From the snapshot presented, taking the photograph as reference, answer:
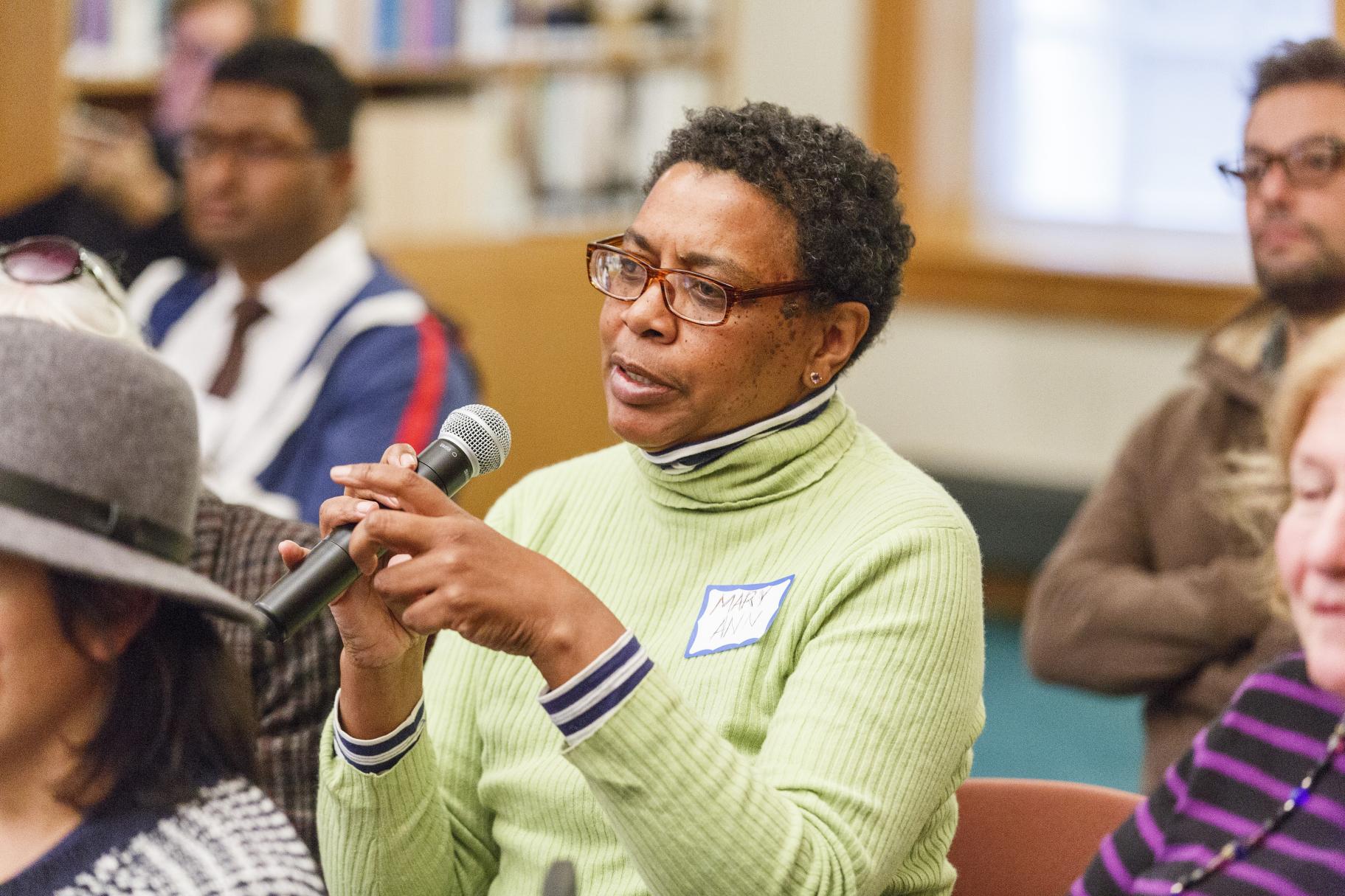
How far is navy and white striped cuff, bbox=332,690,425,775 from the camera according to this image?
5.08ft

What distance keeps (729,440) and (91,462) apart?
663 mm

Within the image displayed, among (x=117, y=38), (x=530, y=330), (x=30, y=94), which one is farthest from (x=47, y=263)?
(x=530, y=330)

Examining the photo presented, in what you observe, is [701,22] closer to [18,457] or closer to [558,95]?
[558,95]

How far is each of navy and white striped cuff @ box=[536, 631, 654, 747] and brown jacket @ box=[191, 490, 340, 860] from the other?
22.2 inches

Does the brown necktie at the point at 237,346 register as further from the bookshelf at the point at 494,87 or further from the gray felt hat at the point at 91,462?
the gray felt hat at the point at 91,462

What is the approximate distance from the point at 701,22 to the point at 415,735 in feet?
13.3

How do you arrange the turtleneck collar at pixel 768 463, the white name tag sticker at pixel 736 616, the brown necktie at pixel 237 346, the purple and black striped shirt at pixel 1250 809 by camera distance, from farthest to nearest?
the brown necktie at pixel 237 346 < the turtleneck collar at pixel 768 463 < the white name tag sticker at pixel 736 616 < the purple and black striped shirt at pixel 1250 809

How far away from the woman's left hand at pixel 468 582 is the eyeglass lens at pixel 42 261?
2.62 ft

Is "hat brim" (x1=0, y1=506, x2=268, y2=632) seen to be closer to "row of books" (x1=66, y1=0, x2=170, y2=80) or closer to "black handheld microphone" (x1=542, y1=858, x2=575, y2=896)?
"black handheld microphone" (x1=542, y1=858, x2=575, y2=896)

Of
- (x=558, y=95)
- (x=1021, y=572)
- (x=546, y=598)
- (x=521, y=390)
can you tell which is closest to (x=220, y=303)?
(x=521, y=390)

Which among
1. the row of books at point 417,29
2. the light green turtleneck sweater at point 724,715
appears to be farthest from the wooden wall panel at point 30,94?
the light green turtleneck sweater at point 724,715

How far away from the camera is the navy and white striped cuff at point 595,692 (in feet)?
4.29

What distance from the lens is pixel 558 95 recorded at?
4934mm

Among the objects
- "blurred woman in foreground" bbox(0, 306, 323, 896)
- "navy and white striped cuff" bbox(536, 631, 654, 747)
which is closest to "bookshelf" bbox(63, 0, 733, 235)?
"blurred woman in foreground" bbox(0, 306, 323, 896)
